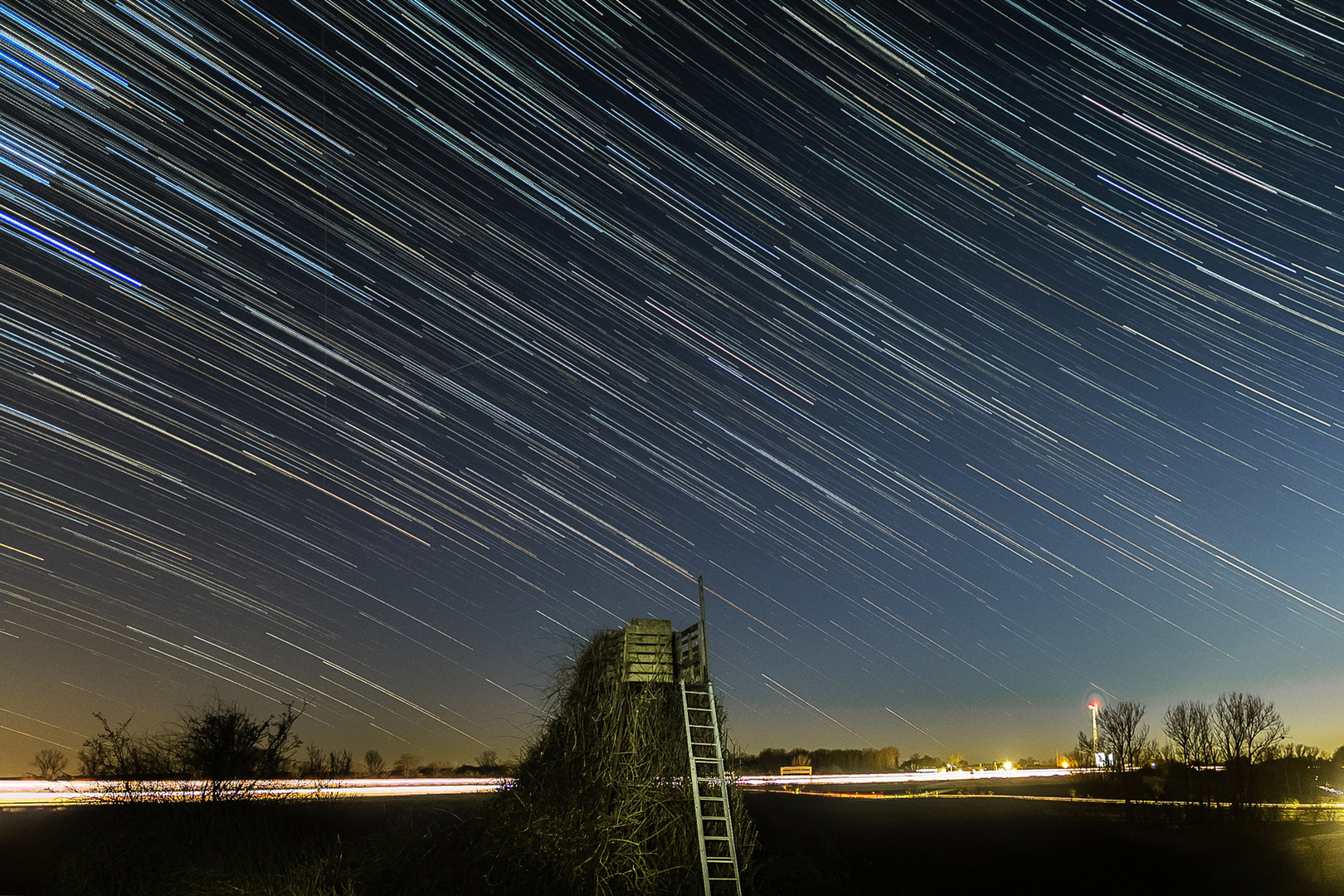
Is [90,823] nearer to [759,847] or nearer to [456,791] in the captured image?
[759,847]

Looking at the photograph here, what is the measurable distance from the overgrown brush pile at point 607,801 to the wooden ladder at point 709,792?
316mm

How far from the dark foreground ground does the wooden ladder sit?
86 cm

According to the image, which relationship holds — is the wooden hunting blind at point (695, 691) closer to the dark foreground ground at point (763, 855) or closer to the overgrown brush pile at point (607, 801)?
the overgrown brush pile at point (607, 801)

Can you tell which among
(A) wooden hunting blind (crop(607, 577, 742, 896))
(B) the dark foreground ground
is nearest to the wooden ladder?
(A) wooden hunting blind (crop(607, 577, 742, 896))

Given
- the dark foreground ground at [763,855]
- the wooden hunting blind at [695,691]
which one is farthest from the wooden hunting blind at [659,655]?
the dark foreground ground at [763,855]

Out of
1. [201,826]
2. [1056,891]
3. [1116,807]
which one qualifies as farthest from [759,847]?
[1116,807]

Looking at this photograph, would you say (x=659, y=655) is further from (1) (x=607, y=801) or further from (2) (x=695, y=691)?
(1) (x=607, y=801)

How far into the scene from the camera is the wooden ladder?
1305 centimetres

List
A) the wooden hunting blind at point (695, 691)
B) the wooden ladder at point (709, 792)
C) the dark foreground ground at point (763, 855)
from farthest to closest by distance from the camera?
the dark foreground ground at point (763, 855) → the wooden hunting blind at point (695, 691) → the wooden ladder at point (709, 792)

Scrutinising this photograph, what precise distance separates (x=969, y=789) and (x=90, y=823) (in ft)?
179

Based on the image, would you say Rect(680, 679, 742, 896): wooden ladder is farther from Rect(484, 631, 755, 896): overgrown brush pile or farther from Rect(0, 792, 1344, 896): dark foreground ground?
Rect(0, 792, 1344, 896): dark foreground ground

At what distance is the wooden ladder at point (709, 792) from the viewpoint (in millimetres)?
13055

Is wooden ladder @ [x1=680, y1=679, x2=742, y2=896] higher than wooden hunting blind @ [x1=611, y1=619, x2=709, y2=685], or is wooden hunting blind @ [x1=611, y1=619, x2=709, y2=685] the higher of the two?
wooden hunting blind @ [x1=611, y1=619, x2=709, y2=685]

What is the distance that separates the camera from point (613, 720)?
14477 millimetres
